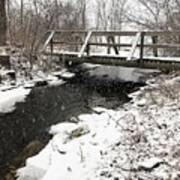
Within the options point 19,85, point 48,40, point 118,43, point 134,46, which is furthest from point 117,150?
point 48,40

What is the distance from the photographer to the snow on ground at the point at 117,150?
428 cm

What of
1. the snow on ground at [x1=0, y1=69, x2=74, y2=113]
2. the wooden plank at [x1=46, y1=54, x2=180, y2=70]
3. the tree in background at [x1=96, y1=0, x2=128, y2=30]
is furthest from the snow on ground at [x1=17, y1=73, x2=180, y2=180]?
the tree in background at [x1=96, y1=0, x2=128, y2=30]

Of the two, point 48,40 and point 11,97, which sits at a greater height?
point 48,40

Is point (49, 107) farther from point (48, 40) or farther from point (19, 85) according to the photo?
point (48, 40)

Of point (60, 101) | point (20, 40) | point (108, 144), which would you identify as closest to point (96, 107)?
point (60, 101)

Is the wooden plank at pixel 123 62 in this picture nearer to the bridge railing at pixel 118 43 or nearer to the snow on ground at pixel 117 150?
the bridge railing at pixel 118 43

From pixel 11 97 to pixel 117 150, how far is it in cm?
507

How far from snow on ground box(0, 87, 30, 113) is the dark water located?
19 centimetres

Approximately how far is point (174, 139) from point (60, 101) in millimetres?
5000

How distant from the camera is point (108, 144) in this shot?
5145 millimetres

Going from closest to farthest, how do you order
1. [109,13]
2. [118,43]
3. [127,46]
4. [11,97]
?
[11,97] → [127,46] → [118,43] → [109,13]

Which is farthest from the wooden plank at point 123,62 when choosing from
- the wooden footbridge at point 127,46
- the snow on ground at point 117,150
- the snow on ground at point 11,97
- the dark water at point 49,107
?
the snow on ground at point 117,150

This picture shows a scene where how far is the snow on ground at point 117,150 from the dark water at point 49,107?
543mm

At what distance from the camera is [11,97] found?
9.15 m
